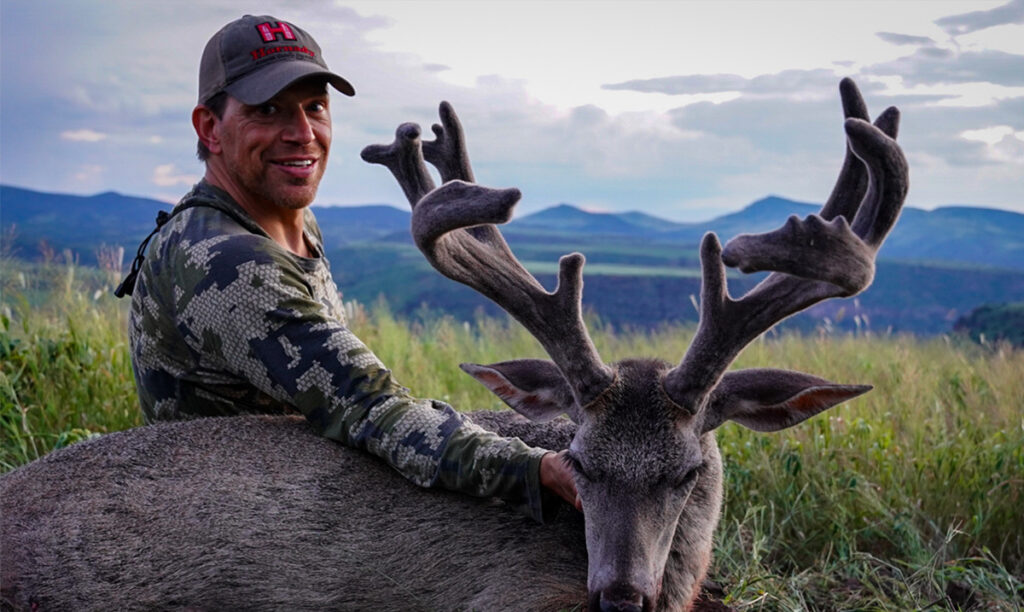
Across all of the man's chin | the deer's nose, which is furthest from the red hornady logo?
the deer's nose

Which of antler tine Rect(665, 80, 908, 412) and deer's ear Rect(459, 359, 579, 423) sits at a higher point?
antler tine Rect(665, 80, 908, 412)

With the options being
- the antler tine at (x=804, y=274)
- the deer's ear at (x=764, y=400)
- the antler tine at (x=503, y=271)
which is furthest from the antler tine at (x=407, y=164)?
the deer's ear at (x=764, y=400)

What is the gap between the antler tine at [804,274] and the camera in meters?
3.68

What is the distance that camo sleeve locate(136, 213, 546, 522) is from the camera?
14.0ft

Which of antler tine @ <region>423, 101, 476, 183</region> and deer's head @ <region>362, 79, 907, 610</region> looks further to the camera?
antler tine @ <region>423, 101, 476, 183</region>

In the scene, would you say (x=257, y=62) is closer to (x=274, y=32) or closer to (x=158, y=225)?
(x=274, y=32)

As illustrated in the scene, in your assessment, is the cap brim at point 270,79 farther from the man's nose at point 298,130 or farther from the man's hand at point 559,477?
the man's hand at point 559,477

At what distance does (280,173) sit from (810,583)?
3453mm

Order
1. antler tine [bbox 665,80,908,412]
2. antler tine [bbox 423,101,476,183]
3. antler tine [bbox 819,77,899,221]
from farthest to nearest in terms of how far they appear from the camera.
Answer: antler tine [bbox 423,101,476,183] < antler tine [bbox 819,77,899,221] < antler tine [bbox 665,80,908,412]

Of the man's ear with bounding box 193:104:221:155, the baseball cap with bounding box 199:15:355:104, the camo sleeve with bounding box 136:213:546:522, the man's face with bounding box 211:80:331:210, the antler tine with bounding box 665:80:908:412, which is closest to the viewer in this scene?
the antler tine with bounding box 665:80:908:412

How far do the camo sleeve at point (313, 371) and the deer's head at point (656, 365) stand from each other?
0.94 ft

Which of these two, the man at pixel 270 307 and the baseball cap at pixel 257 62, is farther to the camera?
the baseball cap at pixel 257 62

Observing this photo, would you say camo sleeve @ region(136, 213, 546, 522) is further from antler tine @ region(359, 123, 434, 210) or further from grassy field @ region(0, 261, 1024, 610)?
grassy field @ region(0, 261, 1024, 610)

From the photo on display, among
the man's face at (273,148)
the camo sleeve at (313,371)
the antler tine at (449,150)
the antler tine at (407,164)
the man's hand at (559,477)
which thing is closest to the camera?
the man's hand at (559,477)
